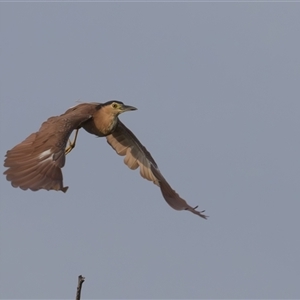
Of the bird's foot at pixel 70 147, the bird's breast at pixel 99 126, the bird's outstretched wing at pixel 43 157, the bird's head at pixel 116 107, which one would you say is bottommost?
the bird's outstretched wing at pixel 43 157

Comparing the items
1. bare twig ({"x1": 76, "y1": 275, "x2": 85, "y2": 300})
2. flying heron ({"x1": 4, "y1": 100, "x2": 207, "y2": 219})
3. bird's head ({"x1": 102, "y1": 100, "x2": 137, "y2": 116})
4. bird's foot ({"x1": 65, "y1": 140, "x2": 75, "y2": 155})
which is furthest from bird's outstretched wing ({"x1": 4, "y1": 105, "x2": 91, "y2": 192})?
bare twig ({"x1": 76, "y1": 275, "x2": 85, "y2": 300})

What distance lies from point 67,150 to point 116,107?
4.17 feet

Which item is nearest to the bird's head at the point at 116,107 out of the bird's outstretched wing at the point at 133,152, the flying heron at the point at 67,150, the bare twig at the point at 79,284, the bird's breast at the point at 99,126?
the flying heron at the point at 67,150

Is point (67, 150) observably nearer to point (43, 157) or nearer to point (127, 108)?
point (127, 108)

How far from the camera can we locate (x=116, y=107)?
14.1m

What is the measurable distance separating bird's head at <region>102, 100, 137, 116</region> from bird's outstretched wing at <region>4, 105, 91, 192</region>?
2.28ft

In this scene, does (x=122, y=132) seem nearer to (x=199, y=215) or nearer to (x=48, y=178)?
(x=199, y=215)

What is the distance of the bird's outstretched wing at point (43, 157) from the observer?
10961 millimetres

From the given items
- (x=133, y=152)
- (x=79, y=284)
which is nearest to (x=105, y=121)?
(x=133, y=152)

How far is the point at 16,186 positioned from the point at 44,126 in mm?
2361

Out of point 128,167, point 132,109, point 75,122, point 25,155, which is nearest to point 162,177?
point 128,167

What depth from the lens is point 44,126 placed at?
42.1 ft

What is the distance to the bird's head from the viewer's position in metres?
14.1

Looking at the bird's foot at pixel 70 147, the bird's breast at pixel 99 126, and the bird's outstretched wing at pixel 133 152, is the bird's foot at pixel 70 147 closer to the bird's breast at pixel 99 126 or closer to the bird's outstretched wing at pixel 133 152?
the bird's breast at pixel 99 126
